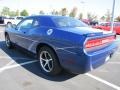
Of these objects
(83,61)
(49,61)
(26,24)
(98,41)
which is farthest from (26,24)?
(83,61)

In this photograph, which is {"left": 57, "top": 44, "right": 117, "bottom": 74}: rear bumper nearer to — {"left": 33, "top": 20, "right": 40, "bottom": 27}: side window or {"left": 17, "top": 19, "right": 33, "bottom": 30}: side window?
{"left": 33, "top": 20, "right": 40, "bottom": 27}: side window

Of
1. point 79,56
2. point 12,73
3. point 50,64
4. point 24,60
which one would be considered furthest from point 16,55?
point 79,56

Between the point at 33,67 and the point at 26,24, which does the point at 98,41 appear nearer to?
the point at 33,67

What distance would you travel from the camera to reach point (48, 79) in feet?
14.2

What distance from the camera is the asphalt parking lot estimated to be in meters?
3.90

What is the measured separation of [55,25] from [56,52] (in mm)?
772

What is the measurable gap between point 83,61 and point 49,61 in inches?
49.5

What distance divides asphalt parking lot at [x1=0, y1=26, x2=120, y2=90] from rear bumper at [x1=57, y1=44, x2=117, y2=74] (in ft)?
1.56

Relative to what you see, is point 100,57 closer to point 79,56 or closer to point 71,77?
point 79,56

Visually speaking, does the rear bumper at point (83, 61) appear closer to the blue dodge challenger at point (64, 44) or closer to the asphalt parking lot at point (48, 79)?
the blue dodge challenger at point (64, 44)

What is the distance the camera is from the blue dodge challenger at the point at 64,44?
142 inches

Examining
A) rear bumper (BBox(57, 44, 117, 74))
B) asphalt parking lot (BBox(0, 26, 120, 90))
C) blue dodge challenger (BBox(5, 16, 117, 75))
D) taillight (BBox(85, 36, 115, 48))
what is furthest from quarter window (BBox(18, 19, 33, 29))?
taillight (BBox(85, 36, 115, 48))

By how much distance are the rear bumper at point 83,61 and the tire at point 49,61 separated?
31 cm

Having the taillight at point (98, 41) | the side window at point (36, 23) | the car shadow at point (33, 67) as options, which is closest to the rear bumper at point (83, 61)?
the taillight at point (98, 41)
